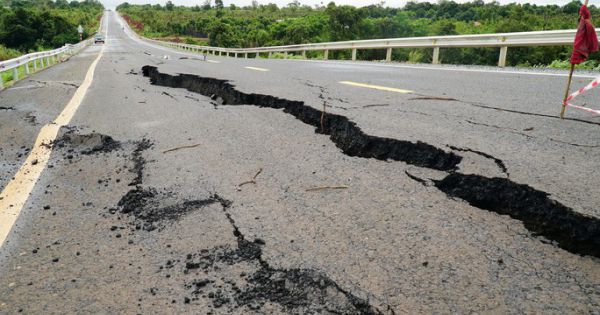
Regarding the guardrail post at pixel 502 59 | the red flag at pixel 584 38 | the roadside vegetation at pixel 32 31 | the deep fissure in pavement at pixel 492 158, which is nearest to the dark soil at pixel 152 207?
the deep fissure in pavement at pixel 492 158

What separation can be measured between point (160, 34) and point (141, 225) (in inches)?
3898

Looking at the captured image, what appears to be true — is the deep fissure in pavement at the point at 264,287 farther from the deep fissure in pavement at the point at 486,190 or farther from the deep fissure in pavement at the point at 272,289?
the deep fissure in pavement at the point at 486,190

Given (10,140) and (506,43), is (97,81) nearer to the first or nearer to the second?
(10,140)

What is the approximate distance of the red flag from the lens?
4062 mm

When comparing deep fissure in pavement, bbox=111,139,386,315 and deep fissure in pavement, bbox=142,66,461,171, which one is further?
deep fissure in pavement, bbox=142,66,461,171

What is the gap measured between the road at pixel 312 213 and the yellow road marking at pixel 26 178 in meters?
0.02

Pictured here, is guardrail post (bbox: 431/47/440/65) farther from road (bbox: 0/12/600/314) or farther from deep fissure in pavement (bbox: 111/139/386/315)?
deep fissure in pavement (bbox: 111/139/386/315)

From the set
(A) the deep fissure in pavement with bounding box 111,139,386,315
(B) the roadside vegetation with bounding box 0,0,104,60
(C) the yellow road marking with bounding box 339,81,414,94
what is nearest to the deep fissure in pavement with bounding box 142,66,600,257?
(A) the deep fissure in pavement with bounding box 111,139,386,315

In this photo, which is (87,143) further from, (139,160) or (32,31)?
(32,31)

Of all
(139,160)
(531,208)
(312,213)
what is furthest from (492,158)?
(139,160)

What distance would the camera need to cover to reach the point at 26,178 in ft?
11.2

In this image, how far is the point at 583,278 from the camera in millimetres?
1845

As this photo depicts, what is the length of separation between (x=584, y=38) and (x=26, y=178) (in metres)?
5.06

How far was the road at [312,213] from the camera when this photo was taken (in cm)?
183
